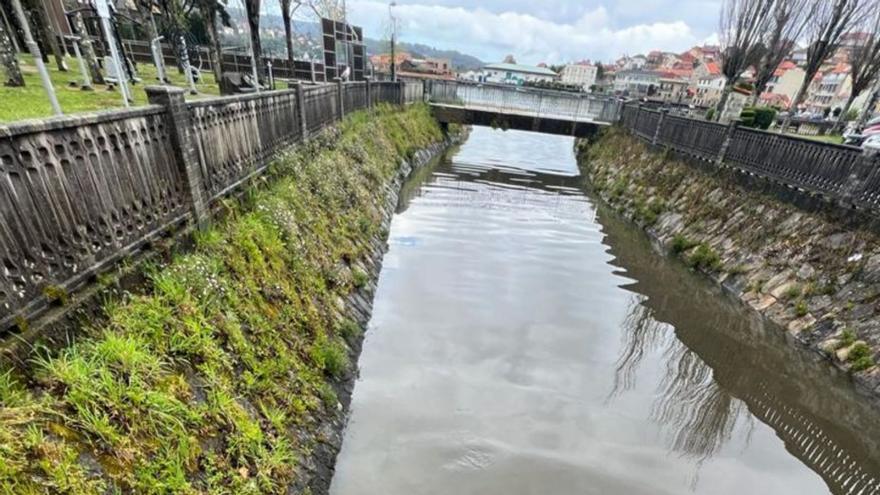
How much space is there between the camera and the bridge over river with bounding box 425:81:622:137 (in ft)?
74.4

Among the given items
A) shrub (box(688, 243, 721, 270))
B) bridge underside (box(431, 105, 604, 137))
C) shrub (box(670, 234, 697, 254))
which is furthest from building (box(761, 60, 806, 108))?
shrub (box(688, 243, 721, 270))

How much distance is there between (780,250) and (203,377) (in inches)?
428

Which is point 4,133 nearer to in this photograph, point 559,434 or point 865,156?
point 559,434

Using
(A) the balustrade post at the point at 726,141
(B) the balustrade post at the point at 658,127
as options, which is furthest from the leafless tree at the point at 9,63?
(B) the balustrade post at the point at 658,127

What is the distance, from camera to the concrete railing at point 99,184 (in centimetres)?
261

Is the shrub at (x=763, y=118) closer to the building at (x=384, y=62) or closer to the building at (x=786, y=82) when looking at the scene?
the building at (x=384, y=62)

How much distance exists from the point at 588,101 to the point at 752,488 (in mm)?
21759

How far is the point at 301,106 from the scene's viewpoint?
8922 mm

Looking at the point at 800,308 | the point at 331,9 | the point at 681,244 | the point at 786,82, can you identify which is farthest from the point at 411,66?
the point at 800,308

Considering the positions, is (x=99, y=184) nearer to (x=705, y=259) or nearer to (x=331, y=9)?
(x=705, y=259)

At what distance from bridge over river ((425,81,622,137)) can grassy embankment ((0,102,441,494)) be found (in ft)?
60.6

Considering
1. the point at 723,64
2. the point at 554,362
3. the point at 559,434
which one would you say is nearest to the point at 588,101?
the point at 723,64

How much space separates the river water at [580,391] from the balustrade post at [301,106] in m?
3.48

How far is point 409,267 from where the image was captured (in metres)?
9.22
